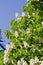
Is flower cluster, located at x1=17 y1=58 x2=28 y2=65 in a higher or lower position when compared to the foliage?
lower

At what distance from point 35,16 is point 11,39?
148 cm

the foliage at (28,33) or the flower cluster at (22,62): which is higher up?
the foliage at (28,33)

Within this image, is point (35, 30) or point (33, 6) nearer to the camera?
point (35, 30)

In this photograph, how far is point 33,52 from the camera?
10883mm

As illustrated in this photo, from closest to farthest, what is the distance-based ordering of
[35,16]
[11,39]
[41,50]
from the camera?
[41,50], [35,16], [11,39]

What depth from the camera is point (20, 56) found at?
11.6 metres

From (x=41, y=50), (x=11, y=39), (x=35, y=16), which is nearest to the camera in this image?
(x=41, y=50)

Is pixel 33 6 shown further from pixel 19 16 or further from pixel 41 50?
pixel 41 50

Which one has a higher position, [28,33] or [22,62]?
[28,33]

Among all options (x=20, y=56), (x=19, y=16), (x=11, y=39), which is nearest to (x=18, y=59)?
(x=20, y=56)

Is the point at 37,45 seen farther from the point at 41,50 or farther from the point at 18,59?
the point at 18,59

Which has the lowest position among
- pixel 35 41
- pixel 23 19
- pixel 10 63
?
pixel 10 63

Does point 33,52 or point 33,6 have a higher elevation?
point 33,6

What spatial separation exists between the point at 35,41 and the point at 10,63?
1.62 metres
